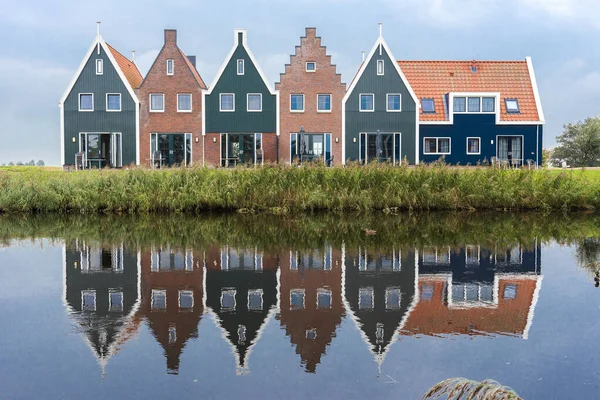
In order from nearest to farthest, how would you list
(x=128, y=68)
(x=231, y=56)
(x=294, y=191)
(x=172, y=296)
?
(x=172, y=296), (x=294, y=191), (x=231, y=56), (x=128, y=68)

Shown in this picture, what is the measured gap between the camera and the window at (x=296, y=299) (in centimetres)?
827

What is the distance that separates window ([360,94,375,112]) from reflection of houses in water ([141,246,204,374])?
76.9 ft

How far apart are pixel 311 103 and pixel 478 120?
9473 millimetres

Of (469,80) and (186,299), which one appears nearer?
(186,299)

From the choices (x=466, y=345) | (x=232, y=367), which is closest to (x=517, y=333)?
(x=466, y=345)

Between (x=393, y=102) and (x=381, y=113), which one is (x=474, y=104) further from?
(x=381, y=113)

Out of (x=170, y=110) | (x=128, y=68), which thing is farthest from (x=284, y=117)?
(x=128, y=68)

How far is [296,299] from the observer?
28.6 ft

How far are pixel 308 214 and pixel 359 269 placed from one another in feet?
32.1

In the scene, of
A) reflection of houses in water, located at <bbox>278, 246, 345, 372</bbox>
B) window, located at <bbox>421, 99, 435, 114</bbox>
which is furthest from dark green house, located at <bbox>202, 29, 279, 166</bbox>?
reflection of houses in water, located at <bbox>278, 246, 345, 372</bbox>

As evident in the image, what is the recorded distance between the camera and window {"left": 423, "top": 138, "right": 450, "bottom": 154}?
3453 cm

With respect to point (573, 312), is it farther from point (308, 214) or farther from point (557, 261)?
point (308, 214)

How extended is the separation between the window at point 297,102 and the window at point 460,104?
28.6 ft

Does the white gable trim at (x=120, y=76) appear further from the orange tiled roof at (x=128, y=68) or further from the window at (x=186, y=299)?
the window at (x=186, y=299)
